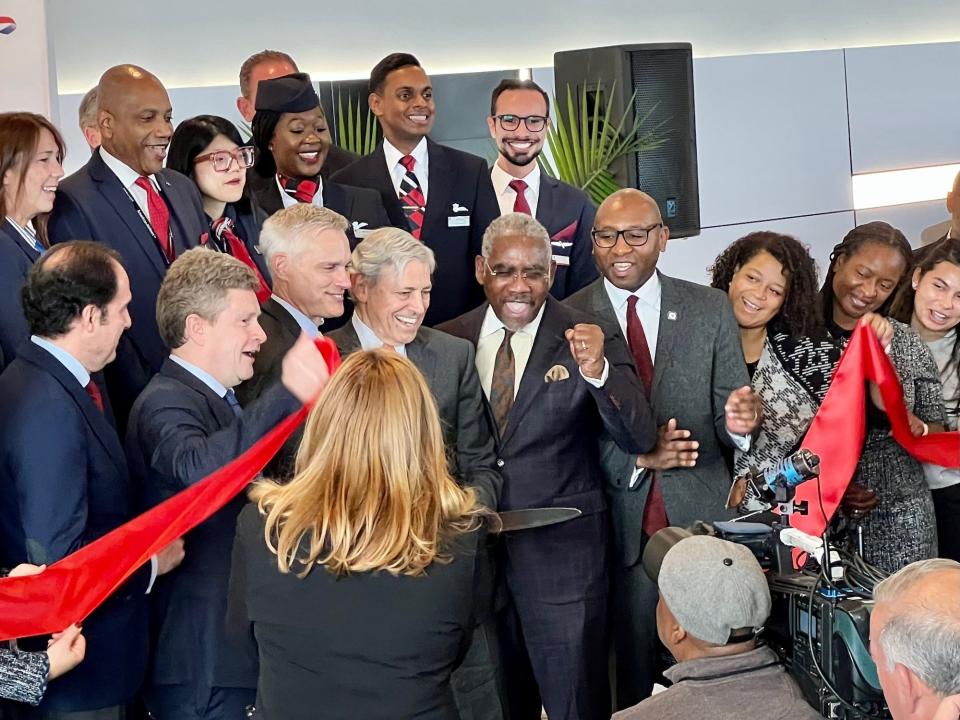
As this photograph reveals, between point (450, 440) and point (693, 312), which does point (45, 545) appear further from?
point (693, 312)

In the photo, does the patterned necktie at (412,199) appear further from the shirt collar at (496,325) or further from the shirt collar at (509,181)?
the shirt collar at (496,325)

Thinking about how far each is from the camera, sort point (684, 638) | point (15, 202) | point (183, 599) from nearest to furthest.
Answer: point (684, 638)
point (183, 599)
point (15, 202)

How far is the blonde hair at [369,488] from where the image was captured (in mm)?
2400

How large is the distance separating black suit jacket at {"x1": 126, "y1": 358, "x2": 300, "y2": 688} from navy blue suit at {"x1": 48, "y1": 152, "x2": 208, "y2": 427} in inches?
22.0

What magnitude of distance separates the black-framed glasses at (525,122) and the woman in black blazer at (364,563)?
2395 millimetres

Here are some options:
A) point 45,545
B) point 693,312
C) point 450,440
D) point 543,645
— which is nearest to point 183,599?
point 45,545

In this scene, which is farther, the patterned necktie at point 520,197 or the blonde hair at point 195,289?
the patterned necktie at point 520,197

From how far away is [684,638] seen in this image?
2611 mm

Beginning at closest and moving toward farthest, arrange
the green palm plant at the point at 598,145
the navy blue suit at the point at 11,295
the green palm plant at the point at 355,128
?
1. the navy blue suit at the point at 11,295
2. the green palm plant at the point at 355,128
3. the green palm plant at the point at 598,145

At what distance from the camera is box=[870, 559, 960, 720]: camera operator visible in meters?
2.11

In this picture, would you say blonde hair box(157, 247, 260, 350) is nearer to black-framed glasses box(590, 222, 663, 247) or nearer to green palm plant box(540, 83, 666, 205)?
black-framed glasses box(590, 222, 663, 247)

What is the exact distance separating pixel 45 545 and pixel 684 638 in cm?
137

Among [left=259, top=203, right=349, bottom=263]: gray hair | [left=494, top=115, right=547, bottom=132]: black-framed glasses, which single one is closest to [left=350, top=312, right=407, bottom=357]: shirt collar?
[left=259, top=203, right=349, bottom=263]: gray hair

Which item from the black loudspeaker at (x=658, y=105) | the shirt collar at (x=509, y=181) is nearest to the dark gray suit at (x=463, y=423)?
the shirt collar at (x=509, y=181)
